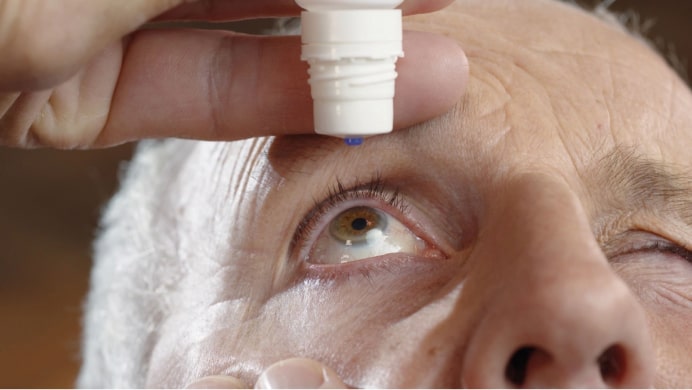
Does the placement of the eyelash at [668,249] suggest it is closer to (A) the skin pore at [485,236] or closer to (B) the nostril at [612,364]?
(A) the skin pore at [485,236]

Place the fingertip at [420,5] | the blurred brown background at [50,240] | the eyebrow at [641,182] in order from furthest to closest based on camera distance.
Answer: the blurred brown background at [50,240] → the eyebrow at [641,182] → the fingertip at [420,5]

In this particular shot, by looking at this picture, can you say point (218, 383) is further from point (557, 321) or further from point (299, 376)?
point (557, 321)

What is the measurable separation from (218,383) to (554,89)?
571mm

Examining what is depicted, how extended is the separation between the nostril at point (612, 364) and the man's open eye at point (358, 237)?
1.02 feet

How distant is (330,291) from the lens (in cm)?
106

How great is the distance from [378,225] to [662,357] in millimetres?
384

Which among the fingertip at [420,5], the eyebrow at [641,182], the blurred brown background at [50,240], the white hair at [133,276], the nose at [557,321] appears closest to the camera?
the nose at [557,321]

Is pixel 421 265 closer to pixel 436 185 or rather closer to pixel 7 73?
pixel 436 185

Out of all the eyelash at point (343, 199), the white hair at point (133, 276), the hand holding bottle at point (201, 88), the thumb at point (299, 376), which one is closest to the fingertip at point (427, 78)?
the hand holding bottle at point (201, 88)

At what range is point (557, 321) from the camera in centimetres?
82

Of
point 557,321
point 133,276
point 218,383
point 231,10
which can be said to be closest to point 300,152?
point 231,10

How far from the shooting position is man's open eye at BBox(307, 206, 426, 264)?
3.64 feet

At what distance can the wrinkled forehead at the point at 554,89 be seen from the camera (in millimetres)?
1036

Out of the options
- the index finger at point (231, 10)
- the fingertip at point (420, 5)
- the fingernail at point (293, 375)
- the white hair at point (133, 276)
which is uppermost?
the fingertip at point (420, 5)
